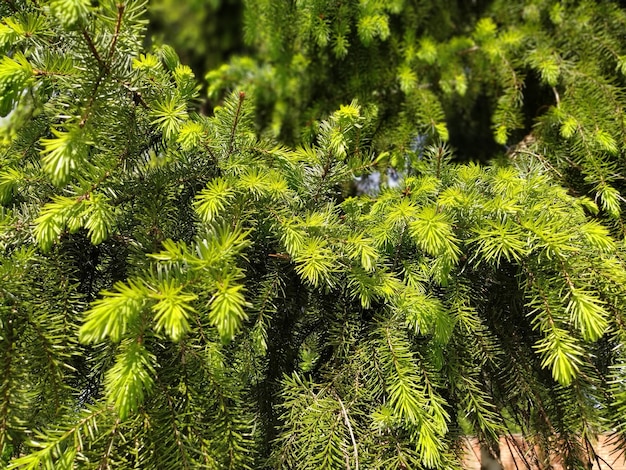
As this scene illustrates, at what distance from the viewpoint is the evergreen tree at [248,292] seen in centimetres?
50

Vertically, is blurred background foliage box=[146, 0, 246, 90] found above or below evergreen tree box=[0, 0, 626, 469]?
below

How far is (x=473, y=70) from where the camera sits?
4.66ft

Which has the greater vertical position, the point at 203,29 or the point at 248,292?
the point at 248,292

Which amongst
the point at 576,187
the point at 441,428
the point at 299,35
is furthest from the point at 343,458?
the point at 299,35

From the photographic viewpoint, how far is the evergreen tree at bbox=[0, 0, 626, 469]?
0.50 metres

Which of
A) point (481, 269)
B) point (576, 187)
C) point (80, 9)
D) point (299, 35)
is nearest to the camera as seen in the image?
point (80, 9)

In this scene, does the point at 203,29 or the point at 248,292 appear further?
the point at 203,29

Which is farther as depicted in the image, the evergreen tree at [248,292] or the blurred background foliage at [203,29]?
the blurred background foliage at [203,29]

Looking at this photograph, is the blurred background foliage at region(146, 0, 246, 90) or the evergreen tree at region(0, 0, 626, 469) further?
the blurred background foliage at region(146, 0, 246, 90)

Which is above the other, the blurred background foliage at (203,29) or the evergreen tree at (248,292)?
the evergreen tree at (248,292)

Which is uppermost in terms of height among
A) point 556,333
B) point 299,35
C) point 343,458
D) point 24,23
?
point 24,23

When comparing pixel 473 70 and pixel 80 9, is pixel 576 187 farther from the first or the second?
pixel 80 9

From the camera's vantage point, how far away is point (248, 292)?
64 cm

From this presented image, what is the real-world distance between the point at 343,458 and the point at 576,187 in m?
0.82
